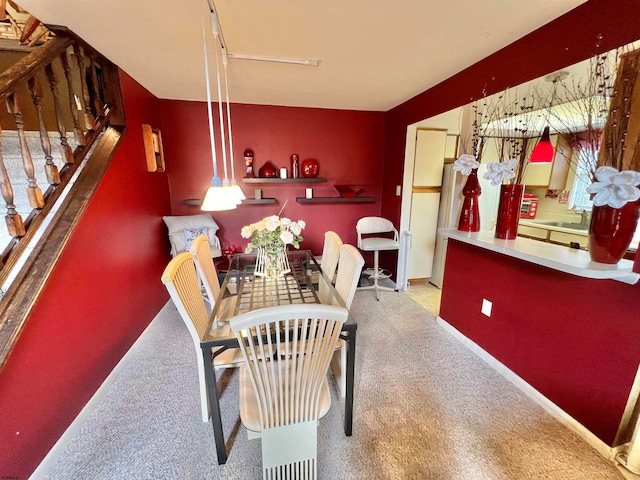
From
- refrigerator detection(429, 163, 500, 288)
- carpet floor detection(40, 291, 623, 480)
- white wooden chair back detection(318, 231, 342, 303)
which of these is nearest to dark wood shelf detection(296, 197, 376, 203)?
refrigerator detection(429, 163, 500, 288)

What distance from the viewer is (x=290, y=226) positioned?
1935 millimetres

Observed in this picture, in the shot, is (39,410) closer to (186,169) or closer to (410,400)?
(410,400)

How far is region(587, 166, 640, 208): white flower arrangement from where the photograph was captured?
3.83ft

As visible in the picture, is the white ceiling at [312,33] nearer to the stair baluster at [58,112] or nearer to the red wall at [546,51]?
the red wall at [546,51]

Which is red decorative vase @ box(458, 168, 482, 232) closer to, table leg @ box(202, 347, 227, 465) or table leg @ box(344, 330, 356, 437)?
table leg @ box(344, 330, 356, 437)

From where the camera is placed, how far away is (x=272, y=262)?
1991 mm

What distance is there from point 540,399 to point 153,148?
387cm

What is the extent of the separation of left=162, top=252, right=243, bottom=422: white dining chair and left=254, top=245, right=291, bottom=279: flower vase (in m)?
0.48

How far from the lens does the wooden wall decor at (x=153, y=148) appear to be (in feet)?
8.66

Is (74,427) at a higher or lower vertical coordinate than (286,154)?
lower

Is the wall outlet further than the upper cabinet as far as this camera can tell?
No

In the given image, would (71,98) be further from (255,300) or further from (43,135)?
(255,300)

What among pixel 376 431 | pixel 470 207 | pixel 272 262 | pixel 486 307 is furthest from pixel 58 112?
pixel 486 307

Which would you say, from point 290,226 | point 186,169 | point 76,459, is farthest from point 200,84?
point 76,459
